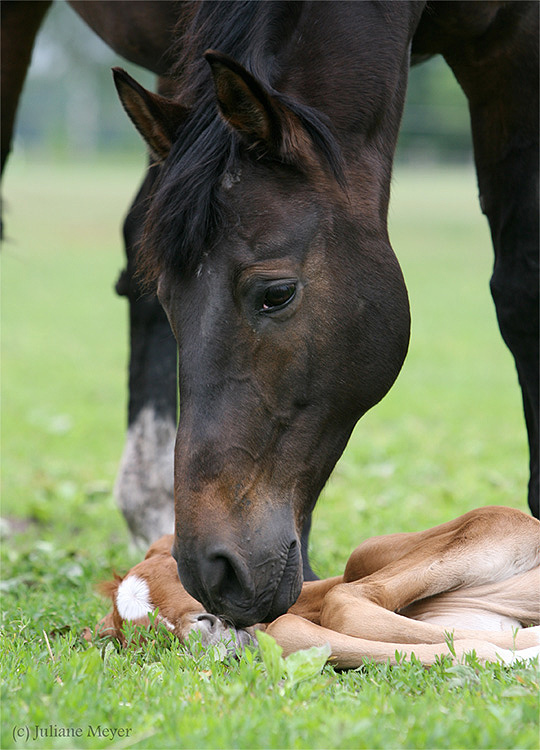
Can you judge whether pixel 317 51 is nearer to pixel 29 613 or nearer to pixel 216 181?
pixel 216 181

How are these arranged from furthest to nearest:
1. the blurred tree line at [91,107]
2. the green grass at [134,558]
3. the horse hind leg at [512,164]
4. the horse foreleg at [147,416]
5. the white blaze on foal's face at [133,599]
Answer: the blurred tree line at [91,107] → the horse foreleg at [147,416] → the horse hind leg at [512,164] → the white blaze on foal's face at [133,599] → the green grass at [134,558]

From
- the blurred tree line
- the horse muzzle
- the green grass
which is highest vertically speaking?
the blurred tree line

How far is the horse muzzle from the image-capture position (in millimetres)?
2318

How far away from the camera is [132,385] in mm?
4586

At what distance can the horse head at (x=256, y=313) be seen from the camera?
93.7 inches

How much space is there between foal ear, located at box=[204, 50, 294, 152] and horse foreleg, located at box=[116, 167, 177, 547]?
1922 mm

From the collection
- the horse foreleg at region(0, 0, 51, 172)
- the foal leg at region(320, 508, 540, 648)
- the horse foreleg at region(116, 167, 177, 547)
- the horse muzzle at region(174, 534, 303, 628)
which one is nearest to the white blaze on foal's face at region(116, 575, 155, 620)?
the horse muzzle at region(174, 534, 303, 628)

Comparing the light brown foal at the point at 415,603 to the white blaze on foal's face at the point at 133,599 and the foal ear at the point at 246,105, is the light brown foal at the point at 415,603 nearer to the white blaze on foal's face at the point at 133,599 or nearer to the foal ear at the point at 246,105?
the white blaze on foal's face at the point at 133,599

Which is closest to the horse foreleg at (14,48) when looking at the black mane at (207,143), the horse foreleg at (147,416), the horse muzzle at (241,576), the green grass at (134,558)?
the green grass at (134,558)

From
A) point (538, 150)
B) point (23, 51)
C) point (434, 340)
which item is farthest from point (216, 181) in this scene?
point (434, 340)

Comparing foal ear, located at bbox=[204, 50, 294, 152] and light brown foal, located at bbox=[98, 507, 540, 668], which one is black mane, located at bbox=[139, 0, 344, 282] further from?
light brown foal, located at bbox=[98, 507, 540, 668]

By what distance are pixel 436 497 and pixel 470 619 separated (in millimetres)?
3168

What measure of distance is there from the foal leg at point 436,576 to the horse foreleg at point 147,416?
1.87m

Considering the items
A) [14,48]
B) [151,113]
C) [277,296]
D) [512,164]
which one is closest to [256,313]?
[277,296]
